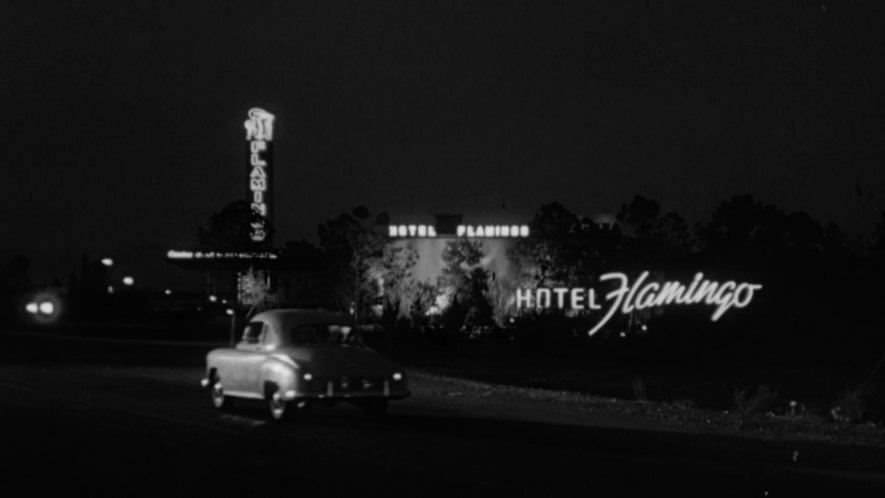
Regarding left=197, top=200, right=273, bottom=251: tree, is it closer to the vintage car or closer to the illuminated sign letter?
the illuminated sign letter

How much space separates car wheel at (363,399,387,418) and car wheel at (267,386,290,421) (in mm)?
1354

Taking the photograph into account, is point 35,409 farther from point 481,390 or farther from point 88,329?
point 88,329

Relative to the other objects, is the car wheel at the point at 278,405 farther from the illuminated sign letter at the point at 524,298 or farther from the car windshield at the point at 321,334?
the illuminated sign letter at the point at 524,298

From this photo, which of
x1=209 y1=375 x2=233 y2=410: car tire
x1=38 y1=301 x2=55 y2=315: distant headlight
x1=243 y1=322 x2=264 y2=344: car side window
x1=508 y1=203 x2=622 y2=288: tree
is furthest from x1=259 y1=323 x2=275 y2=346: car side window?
x1=508 y1=203 x2=622 y2=288: tree

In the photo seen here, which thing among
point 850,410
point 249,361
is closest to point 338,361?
point 249,361

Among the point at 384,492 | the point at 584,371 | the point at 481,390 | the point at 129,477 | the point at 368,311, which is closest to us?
the point at 384,492

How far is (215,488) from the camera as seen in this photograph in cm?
1470

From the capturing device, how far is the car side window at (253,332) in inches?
907

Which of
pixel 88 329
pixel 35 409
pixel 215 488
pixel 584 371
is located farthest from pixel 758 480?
pixel 88 329

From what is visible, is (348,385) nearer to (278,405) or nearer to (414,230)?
(278,405)

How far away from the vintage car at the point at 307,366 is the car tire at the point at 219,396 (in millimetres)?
395

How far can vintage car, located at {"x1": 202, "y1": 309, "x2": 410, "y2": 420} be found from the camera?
70.2 ft

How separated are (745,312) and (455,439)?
6079cm

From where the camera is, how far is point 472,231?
10394 centimetres
